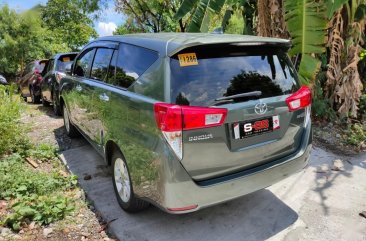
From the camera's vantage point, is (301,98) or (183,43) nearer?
(183,43)

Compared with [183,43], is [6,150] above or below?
below

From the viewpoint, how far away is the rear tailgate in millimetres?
2760

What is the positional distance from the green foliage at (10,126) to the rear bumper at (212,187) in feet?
10.7

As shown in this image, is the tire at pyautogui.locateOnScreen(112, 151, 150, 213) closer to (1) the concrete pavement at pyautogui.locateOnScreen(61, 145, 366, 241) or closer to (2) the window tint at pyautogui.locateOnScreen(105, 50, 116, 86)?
(1) the concrete pavement at pyautogui.locateOnScreen(61, 145, 366, 241)

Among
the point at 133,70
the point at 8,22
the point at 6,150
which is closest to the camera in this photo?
the point at 133,70

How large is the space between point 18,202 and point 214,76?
8.86ft

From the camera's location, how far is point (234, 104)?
285 cm

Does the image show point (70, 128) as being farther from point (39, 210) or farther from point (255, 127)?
point (255, 127)

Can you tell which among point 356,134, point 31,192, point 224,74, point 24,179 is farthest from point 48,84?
point 356,134

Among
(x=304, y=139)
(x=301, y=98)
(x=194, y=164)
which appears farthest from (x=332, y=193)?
(x=194, y=164)

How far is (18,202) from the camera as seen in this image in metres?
3.81

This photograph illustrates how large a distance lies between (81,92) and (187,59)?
8.33ft

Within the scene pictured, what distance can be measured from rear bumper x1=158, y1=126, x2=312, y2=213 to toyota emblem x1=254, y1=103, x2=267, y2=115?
0.54 meters

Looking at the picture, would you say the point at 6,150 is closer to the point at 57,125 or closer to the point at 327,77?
the point at 57,125
